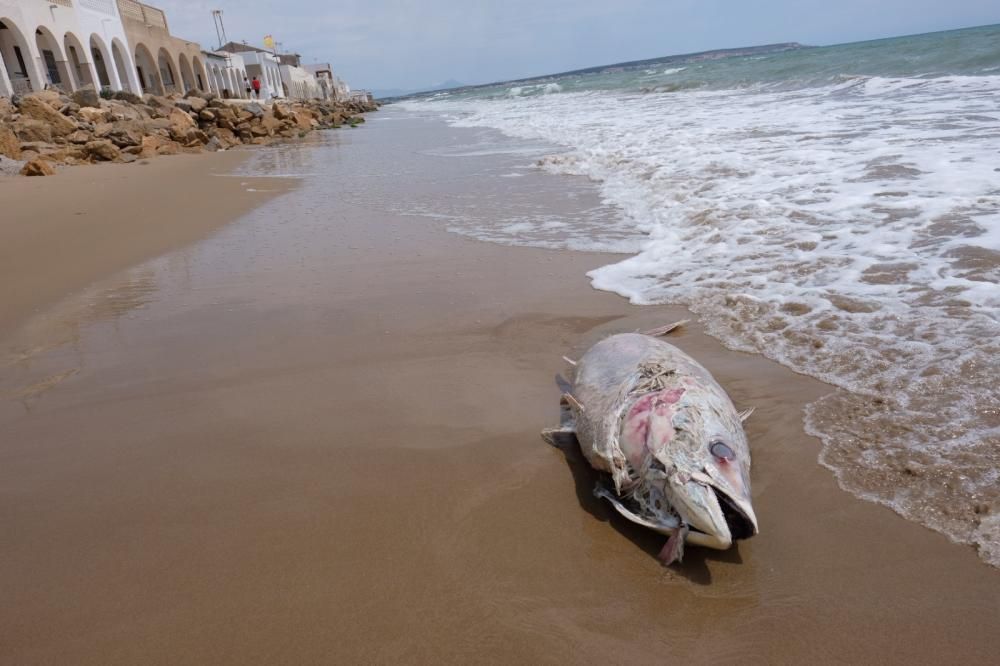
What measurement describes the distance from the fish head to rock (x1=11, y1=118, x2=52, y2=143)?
17.3 metres

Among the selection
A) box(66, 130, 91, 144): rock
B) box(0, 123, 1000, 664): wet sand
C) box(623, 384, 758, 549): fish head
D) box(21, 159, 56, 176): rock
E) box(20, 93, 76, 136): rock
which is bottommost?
box(0, 123, 1000, 664): wet sand

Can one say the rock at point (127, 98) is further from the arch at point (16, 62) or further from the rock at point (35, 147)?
the rock at point (35, 147)

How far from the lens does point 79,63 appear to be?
102 feet

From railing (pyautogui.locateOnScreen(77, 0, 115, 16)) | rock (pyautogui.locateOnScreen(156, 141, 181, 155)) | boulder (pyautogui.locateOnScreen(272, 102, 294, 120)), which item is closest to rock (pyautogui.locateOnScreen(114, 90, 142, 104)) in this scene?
boulder (pyautogui.locateOnScreen(272, 102, 294, 120))

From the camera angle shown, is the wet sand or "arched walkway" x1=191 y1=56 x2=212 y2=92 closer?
the wet sand

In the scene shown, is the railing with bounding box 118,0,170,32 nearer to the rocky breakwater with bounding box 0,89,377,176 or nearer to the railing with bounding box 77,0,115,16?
the railing with bounding box 77,0,115,16

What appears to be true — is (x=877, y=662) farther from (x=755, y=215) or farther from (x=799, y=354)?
(x=755, y=215)

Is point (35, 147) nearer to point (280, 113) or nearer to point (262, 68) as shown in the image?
point (280, 113)

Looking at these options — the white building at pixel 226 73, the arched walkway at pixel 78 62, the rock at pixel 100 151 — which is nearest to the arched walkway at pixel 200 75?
the white building at pixel 226 73

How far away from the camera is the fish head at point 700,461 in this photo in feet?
6.68

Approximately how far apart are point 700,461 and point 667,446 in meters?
0.14

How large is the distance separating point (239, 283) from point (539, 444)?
12.3 feet

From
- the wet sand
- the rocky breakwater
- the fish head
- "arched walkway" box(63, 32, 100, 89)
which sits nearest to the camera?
the wet sand

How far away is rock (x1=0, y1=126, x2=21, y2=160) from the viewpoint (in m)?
12.3
